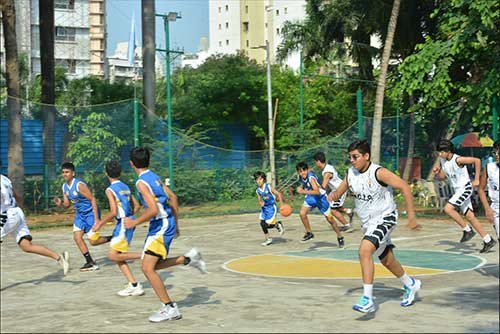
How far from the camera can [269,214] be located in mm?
17328

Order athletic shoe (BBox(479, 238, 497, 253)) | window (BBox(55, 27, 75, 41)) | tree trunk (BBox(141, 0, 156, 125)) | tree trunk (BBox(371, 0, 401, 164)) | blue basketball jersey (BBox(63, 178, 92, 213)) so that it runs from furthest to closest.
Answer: window (BBox(55, 27, 75, 41)) < tree trunk (BBox(141, 0, 156, 125)) < tree trunk (BBox(371, 0, 401, 164)) < athletic shoe (BBox(479, 238, 497, 253)) < blue basketball jersey (BBox(63, 178, 92, 213))

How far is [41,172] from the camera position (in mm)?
24234

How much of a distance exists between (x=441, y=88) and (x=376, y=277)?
10.6 meters

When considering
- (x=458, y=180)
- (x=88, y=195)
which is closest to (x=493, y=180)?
(x=458, y=180)

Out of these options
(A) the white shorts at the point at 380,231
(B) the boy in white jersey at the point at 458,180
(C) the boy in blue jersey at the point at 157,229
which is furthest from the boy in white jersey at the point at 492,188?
(C) the boy in blue jersey at the point at 157,229

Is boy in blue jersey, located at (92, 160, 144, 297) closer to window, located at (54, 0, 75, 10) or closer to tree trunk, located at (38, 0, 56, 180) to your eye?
tree trunk, located at (38, 0, 56, 180)

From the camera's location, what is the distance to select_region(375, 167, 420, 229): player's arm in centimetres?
916

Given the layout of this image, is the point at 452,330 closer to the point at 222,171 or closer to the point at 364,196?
the point at 364,196

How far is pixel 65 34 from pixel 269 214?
7805 centimetres

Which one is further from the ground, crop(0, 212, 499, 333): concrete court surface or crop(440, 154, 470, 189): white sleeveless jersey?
crop(440, 154, 470, 189): white sleeveless jersey

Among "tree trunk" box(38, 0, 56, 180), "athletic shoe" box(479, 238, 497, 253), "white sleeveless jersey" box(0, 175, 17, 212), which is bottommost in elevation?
"athletic shoe" box(479, 238, 497, 253)

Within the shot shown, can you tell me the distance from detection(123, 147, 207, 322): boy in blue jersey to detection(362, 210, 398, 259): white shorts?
2027 mm

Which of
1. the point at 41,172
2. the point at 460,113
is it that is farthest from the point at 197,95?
the point at 460,113

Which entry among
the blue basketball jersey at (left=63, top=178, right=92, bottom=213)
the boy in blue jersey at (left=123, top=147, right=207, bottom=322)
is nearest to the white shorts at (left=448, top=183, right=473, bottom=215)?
the blue basketball jersey at (left=63, top=178, right=92, bottom=213)
